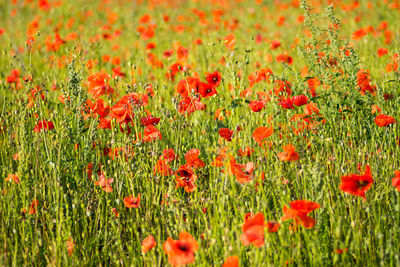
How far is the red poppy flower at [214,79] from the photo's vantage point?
2.32m

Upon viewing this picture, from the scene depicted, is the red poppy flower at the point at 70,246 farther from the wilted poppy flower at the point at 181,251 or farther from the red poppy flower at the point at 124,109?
the red poppy flower at the point at 124,109

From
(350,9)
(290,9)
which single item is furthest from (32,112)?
(290,9)

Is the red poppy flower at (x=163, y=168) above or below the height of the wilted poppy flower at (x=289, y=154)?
below

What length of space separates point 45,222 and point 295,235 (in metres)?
1.07

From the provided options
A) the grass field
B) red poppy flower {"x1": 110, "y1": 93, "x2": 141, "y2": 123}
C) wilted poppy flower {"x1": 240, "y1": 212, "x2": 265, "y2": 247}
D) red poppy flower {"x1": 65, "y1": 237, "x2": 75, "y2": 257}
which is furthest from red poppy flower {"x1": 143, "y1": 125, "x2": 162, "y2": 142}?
wilted poppy flower {"x1": 240, "y1": 212, "x2": 265, "y2": 247}

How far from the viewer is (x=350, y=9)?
241 inches

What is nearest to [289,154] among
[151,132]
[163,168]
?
[163,168]

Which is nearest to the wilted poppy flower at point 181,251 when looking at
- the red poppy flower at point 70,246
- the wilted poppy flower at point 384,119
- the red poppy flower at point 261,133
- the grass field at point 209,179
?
the grass field at point 209,179

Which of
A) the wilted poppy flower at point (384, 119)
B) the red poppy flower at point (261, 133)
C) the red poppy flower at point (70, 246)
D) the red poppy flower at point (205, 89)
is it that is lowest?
the red poppy flower at point (70, 246)

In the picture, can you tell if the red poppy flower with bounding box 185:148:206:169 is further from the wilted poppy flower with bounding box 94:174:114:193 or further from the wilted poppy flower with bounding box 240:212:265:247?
the wilted poppy flower with bounding box 240:212:265:247

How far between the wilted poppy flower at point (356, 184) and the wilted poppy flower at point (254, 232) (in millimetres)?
322

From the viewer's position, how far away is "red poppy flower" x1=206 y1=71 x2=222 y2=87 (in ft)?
7.63

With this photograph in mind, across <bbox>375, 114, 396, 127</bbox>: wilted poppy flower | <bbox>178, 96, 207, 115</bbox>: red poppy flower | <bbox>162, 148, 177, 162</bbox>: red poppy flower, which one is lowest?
<bbox>162, 148, 177, 162</bbox>: red poppy flower

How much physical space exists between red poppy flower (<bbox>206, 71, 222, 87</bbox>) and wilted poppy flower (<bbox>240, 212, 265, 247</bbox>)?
1.08 m
